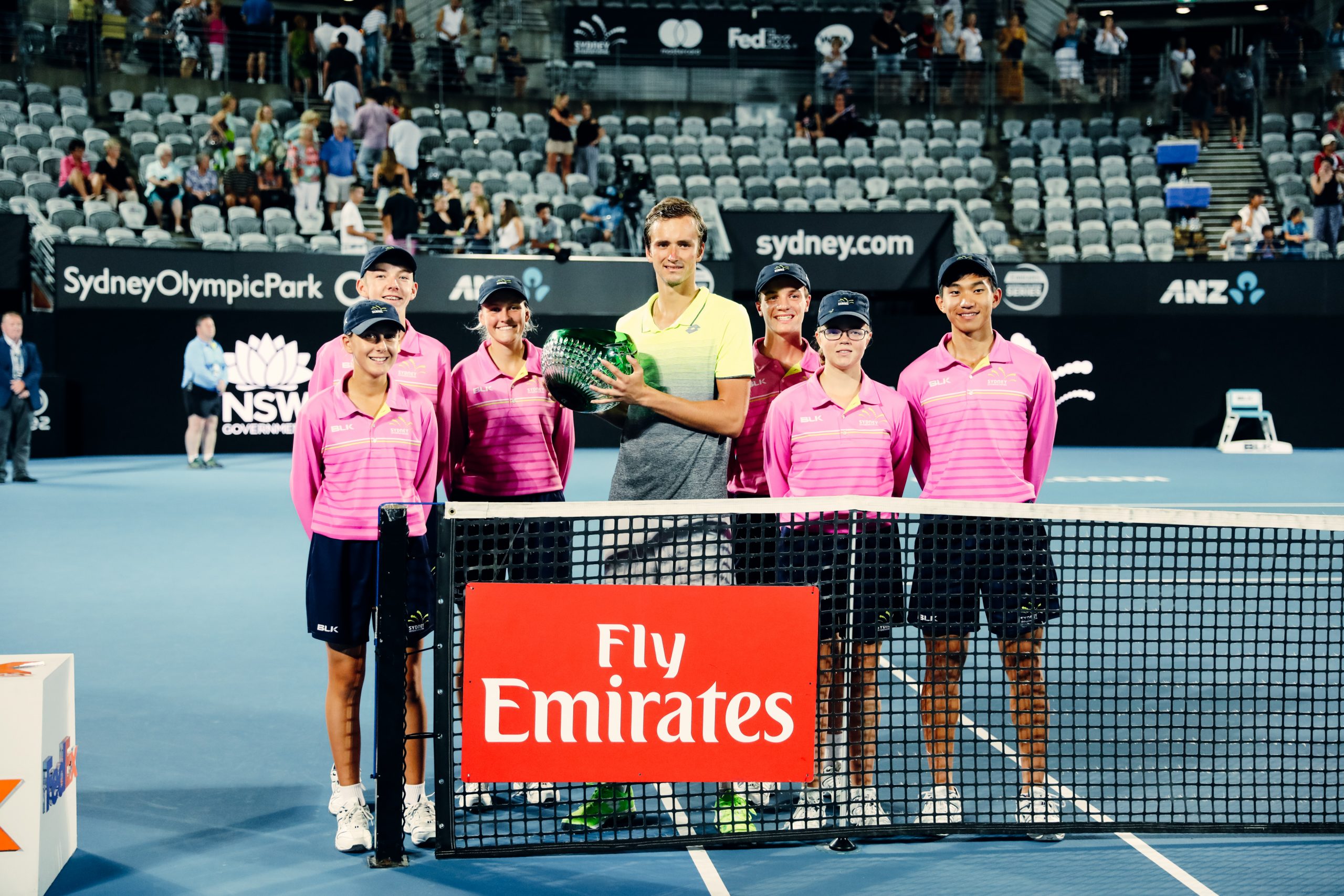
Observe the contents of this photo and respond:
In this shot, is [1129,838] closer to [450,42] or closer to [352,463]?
[352,463]

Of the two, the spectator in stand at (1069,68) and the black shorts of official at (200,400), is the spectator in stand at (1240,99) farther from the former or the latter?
the black shorts of official at (200,400)

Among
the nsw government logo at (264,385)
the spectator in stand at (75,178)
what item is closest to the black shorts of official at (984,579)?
the nsw government logo at (264,385)

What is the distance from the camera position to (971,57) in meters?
24.5

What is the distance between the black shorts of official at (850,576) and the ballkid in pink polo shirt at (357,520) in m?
1.26

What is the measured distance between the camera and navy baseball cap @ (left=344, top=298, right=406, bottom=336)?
164 inches

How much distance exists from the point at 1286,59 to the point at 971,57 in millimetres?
6132

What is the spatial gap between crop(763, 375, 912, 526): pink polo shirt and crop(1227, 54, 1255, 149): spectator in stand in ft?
74.1

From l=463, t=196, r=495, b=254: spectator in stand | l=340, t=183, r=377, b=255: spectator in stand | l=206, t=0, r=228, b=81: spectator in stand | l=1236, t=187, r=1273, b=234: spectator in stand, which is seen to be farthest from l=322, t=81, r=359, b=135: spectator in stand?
l=1236, t=187, r=1273, b=234: spectator in stand

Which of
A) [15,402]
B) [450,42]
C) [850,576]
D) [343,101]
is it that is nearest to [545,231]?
[343,101]

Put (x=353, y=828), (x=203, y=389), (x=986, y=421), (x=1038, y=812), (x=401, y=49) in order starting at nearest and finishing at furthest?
(x=353, y=828) < (x=1038, y=812) < (x=986, y=421) < (x=203, y=389) < (x=401, y=49)

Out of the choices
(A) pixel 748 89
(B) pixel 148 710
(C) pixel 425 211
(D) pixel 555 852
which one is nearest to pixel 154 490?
(C) pixel 425 211

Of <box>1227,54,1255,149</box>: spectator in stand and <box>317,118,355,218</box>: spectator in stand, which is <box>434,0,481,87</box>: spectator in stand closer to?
<box>317,118,355,218</box>: spectator in stand

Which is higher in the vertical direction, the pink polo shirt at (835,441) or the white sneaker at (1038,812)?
the pink polo shirt at (835,441)

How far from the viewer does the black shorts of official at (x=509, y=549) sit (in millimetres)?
3838
